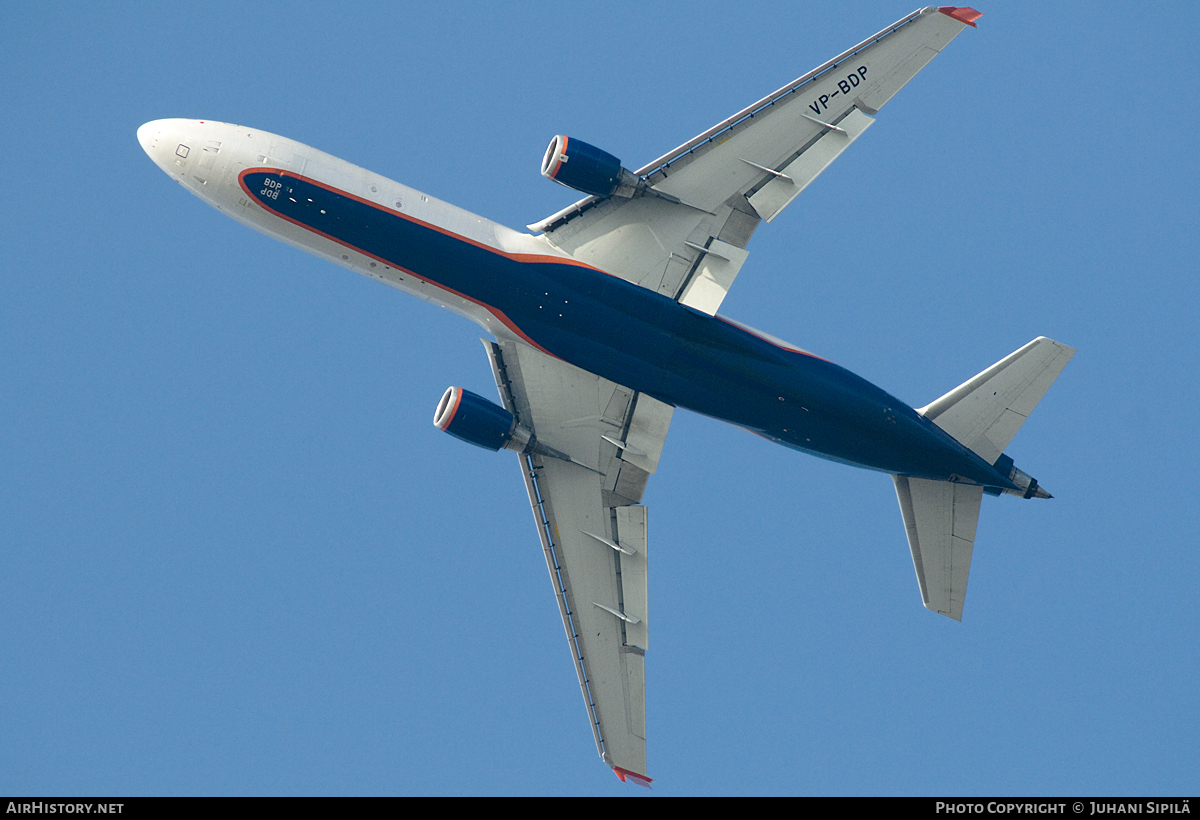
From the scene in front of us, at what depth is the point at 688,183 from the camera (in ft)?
117

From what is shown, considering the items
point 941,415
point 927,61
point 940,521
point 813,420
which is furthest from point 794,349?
point 927,61

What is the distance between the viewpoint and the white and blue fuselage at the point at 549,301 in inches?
1336

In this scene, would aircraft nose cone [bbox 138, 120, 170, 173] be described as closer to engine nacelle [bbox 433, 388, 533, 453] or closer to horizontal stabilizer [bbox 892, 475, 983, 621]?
engine nacelle [bbox 433, 388, 533, 453]

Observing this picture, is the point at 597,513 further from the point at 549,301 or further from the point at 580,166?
the point at 580,166

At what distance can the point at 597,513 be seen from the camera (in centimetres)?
3769

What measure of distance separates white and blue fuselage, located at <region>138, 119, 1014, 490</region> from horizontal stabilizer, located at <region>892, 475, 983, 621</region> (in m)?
0.76

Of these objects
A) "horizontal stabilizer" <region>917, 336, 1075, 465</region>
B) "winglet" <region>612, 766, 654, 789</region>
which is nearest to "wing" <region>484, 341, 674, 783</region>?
"winglet" <region>612, 766, 654, 789</region>

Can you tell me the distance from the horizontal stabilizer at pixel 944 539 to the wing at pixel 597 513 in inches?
369

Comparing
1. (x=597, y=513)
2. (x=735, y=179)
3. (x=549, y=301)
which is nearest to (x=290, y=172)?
(x=549, y=301)

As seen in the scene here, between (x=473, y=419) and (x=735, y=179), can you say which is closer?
(x=473, y=419)

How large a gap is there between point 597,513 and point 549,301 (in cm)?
782

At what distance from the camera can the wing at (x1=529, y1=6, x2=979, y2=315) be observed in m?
35.7
